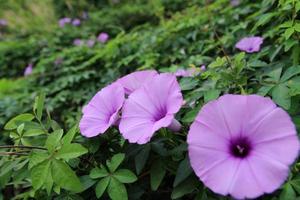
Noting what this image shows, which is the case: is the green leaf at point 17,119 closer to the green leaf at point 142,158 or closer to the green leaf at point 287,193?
the green leaf at point 142,158

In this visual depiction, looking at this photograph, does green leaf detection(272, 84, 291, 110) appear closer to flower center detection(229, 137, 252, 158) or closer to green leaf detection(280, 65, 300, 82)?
green leaf detection(280, 65, 300, 82)

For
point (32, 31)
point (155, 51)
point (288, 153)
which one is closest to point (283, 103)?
point (288, 153)

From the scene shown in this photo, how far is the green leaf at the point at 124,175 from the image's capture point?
1129mm

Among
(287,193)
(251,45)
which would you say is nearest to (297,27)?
(251,45)

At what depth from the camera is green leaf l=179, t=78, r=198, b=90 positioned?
143cm

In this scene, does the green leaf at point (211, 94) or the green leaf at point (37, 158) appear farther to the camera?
the green leaf at point (211, 94)

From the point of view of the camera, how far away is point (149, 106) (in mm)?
1142

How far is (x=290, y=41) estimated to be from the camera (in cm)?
164

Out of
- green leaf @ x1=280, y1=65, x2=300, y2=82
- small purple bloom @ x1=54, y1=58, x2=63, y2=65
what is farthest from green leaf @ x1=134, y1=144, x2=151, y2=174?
small purple bloom @ x1=54, y1=58, x2=63, y2=65

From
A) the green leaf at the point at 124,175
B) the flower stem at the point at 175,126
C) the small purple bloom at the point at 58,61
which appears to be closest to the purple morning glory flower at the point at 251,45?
the flower stem at the point at 175,126

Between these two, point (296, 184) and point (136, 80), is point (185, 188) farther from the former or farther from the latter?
Result: point (136, 80)

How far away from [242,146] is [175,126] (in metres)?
0.21

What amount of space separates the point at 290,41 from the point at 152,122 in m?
0.80

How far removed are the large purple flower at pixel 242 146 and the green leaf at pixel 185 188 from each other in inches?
5.9
